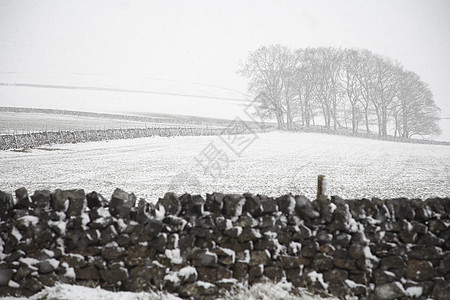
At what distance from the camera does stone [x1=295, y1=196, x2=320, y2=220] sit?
4230mm

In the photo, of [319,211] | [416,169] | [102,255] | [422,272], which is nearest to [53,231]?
[102,255]

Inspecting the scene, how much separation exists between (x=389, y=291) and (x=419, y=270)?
574 millimetres

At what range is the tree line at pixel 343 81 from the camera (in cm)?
4731

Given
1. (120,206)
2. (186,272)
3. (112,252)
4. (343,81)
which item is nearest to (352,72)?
(343,81)

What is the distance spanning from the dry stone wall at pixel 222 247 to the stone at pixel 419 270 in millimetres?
15

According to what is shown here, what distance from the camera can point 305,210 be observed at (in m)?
4.25

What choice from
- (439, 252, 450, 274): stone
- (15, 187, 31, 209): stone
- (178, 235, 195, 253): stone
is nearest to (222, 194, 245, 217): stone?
(178, 235, 195, 253): stone

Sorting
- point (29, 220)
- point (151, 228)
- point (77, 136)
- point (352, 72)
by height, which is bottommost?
point (151, 228)

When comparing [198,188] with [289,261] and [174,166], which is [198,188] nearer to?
[174,166]

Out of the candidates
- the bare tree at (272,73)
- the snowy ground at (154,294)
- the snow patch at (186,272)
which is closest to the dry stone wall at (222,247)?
the snow patch at (186,272)

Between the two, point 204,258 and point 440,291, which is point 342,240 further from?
point 204,258

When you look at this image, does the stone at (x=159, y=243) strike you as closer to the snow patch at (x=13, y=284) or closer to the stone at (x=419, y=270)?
the snow patch at (x=13, y=284)

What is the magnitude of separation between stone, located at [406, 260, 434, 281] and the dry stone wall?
0.02 metres

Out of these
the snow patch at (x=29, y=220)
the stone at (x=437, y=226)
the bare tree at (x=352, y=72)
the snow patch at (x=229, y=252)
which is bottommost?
the snow patch at (x=229, y=252)
